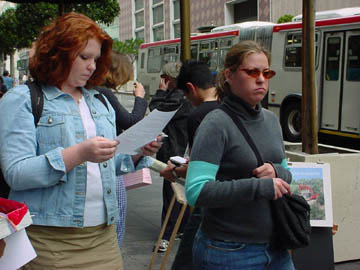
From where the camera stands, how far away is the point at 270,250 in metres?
2.29

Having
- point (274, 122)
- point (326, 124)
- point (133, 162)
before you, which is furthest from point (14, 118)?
point (326, 124)

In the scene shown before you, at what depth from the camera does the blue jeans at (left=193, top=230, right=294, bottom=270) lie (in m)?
2.24

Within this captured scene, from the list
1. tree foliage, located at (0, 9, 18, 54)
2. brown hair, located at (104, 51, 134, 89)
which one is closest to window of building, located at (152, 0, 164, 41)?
tree foliage, located at (0, 9, 18, 54)

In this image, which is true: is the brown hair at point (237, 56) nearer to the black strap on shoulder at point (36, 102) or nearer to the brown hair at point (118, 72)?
the black strap on shoulder at point (36, 102)

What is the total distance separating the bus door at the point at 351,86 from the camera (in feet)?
40.9

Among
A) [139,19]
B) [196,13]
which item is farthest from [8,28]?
[139,19]

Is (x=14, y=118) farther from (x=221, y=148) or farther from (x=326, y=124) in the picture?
(x=326, y=124)

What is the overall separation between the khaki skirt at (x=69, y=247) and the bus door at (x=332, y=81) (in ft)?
37.7

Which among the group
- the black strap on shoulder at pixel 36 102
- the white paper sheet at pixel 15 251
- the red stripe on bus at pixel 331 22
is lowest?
the white paper sheet at pixel 15 251

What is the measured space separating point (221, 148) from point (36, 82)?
769 millimetres

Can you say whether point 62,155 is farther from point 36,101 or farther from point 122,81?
point 122,81

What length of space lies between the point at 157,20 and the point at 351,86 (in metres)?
44.3

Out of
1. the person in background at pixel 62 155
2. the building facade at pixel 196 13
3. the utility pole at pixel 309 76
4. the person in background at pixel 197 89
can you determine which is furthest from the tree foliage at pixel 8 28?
the person in background at pixel 62 155

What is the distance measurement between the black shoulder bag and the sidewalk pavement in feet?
7.56
